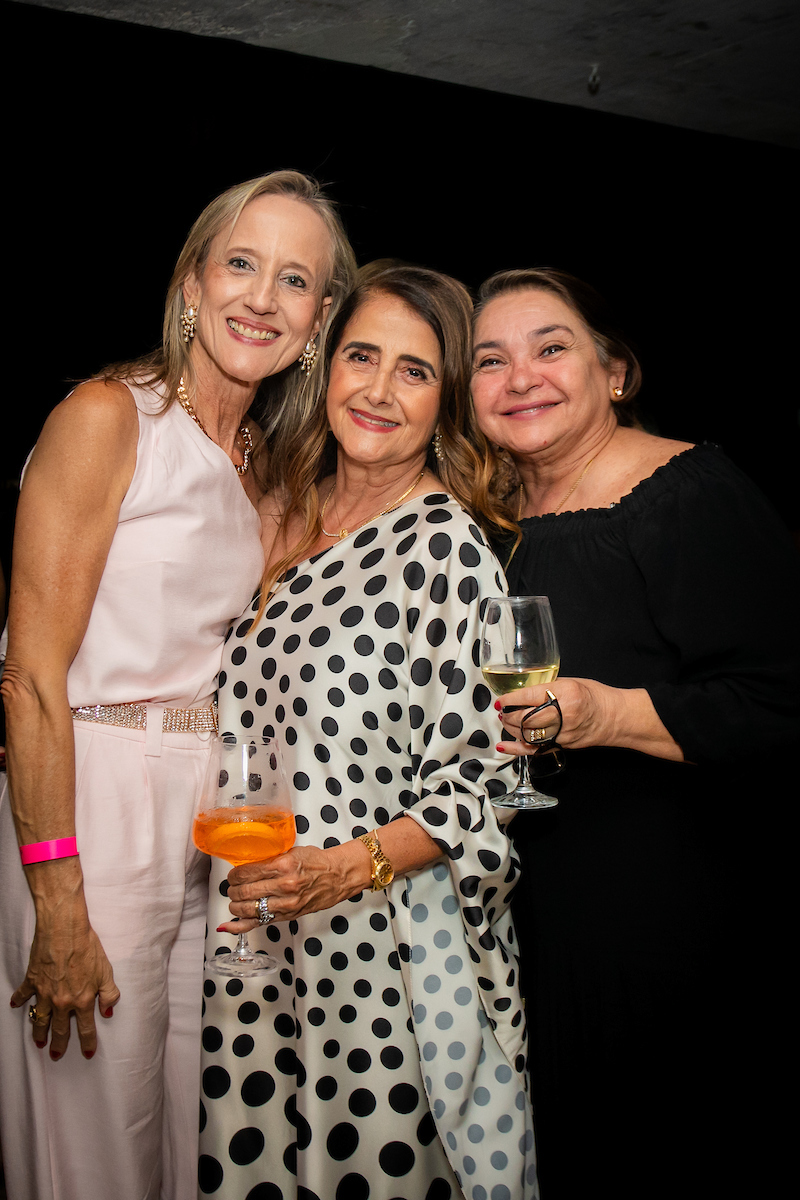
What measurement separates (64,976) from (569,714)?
1.04m

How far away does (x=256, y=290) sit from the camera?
6.99 ft

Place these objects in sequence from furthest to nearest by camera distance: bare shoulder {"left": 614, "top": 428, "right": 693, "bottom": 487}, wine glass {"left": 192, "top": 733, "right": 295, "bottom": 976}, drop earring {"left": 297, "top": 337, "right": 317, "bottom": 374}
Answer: drop earring {"left": 297, "top": 337, "right": 317, "bottom": 374}, bare shoulder {"left": 614, "top": 428, "right": 693, "bottom": 487}, wine glass {"left": 192, "top": 733, "right": 295, "bottom": 976}

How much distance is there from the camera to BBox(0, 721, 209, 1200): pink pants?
1.79 metres

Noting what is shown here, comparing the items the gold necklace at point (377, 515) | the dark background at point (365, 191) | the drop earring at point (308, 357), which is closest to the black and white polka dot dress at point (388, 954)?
the gold necklace at point (377, 515)

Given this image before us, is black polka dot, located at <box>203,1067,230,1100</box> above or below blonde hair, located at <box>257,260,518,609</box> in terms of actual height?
below

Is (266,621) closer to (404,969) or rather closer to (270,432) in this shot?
(270,432)

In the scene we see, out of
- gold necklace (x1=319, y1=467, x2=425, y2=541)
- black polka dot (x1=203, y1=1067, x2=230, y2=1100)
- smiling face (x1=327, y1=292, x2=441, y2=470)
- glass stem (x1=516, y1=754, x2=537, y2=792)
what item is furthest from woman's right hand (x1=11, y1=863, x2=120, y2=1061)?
smiling face (x1=327, y1=292, x2=441, y2=470)

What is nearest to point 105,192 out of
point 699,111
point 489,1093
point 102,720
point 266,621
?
point 266,621

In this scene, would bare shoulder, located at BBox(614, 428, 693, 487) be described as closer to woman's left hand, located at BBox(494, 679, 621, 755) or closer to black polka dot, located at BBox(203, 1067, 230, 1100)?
woman's left hand, located at BBox(494, 679, 621, 755)

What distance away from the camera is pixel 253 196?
86.6 inches

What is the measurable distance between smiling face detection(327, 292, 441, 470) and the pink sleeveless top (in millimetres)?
325

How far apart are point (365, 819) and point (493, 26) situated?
8.57 feet

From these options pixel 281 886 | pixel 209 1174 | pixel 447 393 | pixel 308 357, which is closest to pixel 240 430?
pixel 308 357

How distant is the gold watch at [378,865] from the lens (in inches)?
67.9
